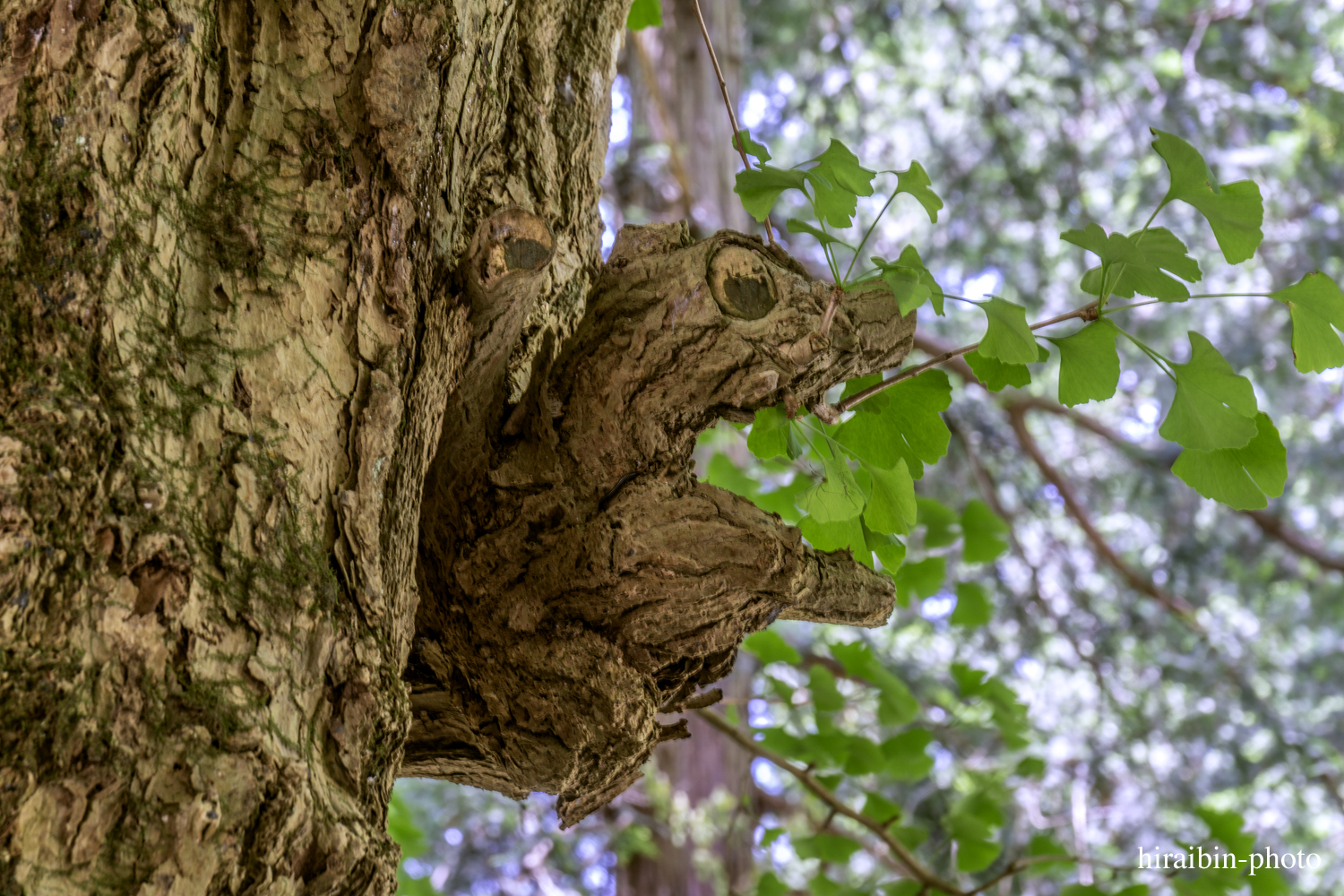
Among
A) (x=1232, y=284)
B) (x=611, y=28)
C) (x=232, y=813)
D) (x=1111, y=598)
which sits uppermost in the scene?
(x=1232, y=284)

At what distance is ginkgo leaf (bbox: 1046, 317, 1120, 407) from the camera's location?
0.60 metres

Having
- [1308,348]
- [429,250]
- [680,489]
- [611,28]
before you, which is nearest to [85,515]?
[429,250]

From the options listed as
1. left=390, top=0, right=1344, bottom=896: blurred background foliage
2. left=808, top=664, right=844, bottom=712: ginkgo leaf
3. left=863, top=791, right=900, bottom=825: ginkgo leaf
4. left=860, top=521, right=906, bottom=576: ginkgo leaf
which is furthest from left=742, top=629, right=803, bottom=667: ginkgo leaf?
left=390, top=0, right=1344, bottom=896: blurred background foliage

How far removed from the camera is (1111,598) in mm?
3650

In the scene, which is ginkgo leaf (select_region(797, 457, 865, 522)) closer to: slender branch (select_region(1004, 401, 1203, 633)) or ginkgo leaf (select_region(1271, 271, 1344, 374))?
ginkgo leaf (select_region(1271, 271, 1344, 374))

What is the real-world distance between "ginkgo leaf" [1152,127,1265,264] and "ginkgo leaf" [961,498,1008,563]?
65cm

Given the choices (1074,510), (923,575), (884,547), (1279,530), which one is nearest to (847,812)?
(923,575)

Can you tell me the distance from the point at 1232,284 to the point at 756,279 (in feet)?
11.7

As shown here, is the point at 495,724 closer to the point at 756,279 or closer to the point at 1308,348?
the point at 756,279

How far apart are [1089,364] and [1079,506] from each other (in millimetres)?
2306

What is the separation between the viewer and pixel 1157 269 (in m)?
0.58

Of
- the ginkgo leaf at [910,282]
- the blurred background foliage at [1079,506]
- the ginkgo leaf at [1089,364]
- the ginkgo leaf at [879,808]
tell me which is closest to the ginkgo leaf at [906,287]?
the ginkgo leaf at [910,282]

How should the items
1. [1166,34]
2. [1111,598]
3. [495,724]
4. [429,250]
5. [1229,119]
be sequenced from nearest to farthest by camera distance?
[429,250], [495,724], [1229,119], [1166,34], [1111,598]

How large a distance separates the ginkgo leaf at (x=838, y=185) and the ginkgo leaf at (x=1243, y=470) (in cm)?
28
